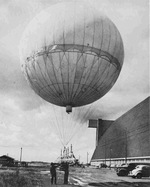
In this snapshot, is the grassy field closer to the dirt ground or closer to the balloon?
the dirt ground

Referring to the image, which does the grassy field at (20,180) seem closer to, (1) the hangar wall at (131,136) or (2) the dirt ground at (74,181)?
(2) the dirt ground at (74,181)

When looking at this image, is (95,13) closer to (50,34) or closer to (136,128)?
(50,34)

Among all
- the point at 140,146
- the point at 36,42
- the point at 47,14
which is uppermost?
the point at 47,14

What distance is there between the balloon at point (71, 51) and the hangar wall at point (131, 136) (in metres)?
43.5

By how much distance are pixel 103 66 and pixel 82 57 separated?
6.11 ft

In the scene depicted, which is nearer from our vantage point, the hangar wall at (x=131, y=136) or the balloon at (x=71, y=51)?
the balloon at (x=71, y=51)

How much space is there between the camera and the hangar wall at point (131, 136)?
6456 cm

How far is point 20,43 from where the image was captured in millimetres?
21484

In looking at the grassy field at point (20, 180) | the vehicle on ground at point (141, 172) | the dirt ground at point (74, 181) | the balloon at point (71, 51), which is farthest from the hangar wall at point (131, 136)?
the balloon at point (71, 51)

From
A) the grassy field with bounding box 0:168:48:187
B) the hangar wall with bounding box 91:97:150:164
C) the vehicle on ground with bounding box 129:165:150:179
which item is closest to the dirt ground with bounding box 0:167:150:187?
the grassy field with bounding box 0:168:48:187

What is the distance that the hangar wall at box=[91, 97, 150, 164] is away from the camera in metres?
64.6

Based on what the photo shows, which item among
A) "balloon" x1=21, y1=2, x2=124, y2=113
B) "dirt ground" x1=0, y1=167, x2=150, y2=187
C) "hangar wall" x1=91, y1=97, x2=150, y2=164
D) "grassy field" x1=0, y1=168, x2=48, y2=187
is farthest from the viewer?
"hangar wall" x1=91, y1=97, x2=150, y2=164

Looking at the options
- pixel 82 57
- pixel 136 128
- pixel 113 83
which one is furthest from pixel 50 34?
pixel 136 128

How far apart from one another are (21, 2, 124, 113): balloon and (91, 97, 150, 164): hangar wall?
143 ft
